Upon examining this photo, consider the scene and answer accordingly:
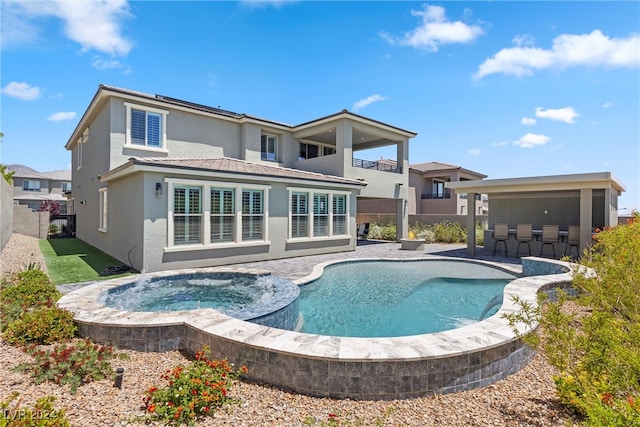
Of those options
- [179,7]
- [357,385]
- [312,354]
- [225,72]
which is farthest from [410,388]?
[225,72]

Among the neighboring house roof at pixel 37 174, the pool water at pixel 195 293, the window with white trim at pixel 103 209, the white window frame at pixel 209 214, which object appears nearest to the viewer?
the pool water at pixel 195 293

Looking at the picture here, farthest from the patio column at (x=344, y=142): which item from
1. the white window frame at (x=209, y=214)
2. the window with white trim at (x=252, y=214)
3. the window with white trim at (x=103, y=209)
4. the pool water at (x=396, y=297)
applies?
the window with white trim at (x=103, y=209)

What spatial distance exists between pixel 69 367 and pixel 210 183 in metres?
9.06

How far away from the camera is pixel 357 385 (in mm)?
4145

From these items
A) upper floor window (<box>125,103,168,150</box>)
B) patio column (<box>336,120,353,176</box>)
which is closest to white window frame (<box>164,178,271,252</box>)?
upper floor window (<box>125,103,168,150</box>)

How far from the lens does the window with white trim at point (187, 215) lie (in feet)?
39.7

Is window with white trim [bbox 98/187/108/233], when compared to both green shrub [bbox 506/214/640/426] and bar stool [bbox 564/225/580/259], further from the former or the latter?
bar stool [bbox 564/225/580/259]

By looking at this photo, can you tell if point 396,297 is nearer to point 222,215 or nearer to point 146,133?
point 222,215

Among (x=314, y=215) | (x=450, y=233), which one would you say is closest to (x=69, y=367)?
(x=314, y=215)

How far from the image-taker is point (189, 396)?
3756 millimetres

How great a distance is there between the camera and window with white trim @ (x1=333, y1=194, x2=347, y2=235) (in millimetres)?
17891

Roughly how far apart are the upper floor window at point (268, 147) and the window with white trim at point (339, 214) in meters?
5.76

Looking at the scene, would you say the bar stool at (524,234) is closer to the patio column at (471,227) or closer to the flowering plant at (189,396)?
the patio column at (471,227)

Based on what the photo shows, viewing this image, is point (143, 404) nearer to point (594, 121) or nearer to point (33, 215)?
point (594, 121)
